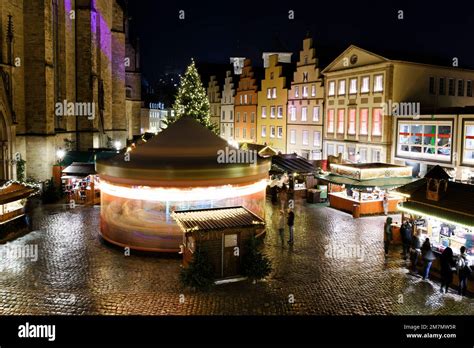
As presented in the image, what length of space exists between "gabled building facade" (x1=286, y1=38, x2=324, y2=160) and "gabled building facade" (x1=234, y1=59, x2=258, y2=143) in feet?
25.0

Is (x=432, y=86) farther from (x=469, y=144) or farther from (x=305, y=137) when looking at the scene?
(x=305, y=137)

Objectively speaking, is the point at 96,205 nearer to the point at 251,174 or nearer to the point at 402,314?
the point at 251,174

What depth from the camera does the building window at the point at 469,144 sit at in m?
29.9

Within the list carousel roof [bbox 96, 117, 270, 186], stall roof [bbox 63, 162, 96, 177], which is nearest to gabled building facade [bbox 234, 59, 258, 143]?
stall roof [bbox 63, 162, 96, 177]

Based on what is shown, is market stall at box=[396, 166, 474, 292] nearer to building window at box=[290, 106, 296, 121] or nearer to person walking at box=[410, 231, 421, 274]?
person walking at box=[410, 231, 421, 274]

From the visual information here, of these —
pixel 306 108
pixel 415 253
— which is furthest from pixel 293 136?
pixel 415 253

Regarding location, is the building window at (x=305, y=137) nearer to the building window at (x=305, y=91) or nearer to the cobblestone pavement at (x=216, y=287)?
the building window at (x=305, y=91)

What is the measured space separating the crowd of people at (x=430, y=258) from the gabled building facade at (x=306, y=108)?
25686 mm

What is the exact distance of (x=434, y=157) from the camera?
32.9 meters

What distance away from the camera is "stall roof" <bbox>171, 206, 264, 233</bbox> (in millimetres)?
14601

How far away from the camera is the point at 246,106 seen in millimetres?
56188

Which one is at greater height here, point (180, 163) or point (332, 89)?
point (332, 89)

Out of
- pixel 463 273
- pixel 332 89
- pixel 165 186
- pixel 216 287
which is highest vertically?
pixel 332 89

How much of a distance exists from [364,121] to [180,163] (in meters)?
24.0
